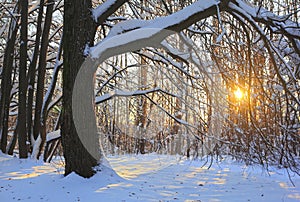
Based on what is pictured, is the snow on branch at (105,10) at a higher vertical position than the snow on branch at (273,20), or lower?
higher

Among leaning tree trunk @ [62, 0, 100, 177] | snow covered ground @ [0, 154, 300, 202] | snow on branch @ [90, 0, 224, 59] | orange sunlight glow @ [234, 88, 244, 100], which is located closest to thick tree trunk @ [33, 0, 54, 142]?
snow covered ground @ [0, 154, 300, 202]

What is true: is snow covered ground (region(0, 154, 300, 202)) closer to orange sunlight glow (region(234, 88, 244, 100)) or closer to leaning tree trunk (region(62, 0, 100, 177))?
leaning tree trunk (region(62, 0, 100, 177))

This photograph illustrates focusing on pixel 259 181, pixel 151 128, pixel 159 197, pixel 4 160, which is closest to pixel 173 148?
pixel 151 128

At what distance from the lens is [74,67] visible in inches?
179

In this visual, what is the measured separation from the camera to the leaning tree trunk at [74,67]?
4.41 m

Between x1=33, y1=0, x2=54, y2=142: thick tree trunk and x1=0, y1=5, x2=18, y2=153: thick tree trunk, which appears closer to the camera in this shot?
x1=33, y1=0, x2=54, y2=142: thick tree trunk

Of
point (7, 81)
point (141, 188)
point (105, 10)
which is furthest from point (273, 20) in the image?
point (7, 81)

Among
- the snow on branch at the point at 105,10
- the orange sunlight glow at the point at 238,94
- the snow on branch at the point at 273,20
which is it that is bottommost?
the orange sunlight glow at the point at 238,94

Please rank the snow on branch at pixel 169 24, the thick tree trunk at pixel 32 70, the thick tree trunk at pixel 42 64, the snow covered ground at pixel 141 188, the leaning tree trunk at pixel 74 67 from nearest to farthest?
the snow covered ground at pixel 141 188, the snow on branch at pixel 169 24, the leaning tree trunk at pixel 74 67, the thick tree trunk at pixel 42 64, the thick tree trunk at pixel 32 70

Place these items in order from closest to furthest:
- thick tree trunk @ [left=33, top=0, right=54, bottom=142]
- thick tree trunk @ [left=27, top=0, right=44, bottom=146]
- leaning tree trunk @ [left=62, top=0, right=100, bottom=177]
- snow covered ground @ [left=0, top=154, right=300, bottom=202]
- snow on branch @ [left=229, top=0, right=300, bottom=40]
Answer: snow covered ground @ [left=0, top=154, right=300, bottom=202]
snow on branch @ [left=229, top=0, right=300, bottom=40]
leaning tree trunk @ [left=62, top=0, right=100, bottom=177]
thick tree trunk @ [left=33, top=0, right=54, bottom=142]
thick tree trunk @ [left=27, top=0, right=44, bottom=146]

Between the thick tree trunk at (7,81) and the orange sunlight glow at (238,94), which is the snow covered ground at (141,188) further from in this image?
the thick tree trunk at (7,81)

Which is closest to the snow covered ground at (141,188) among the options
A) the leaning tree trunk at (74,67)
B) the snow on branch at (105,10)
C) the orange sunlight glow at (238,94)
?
the leaning tree trunk at (74,67)

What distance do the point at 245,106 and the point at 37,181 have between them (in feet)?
9.87

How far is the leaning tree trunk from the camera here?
441 centimetres
